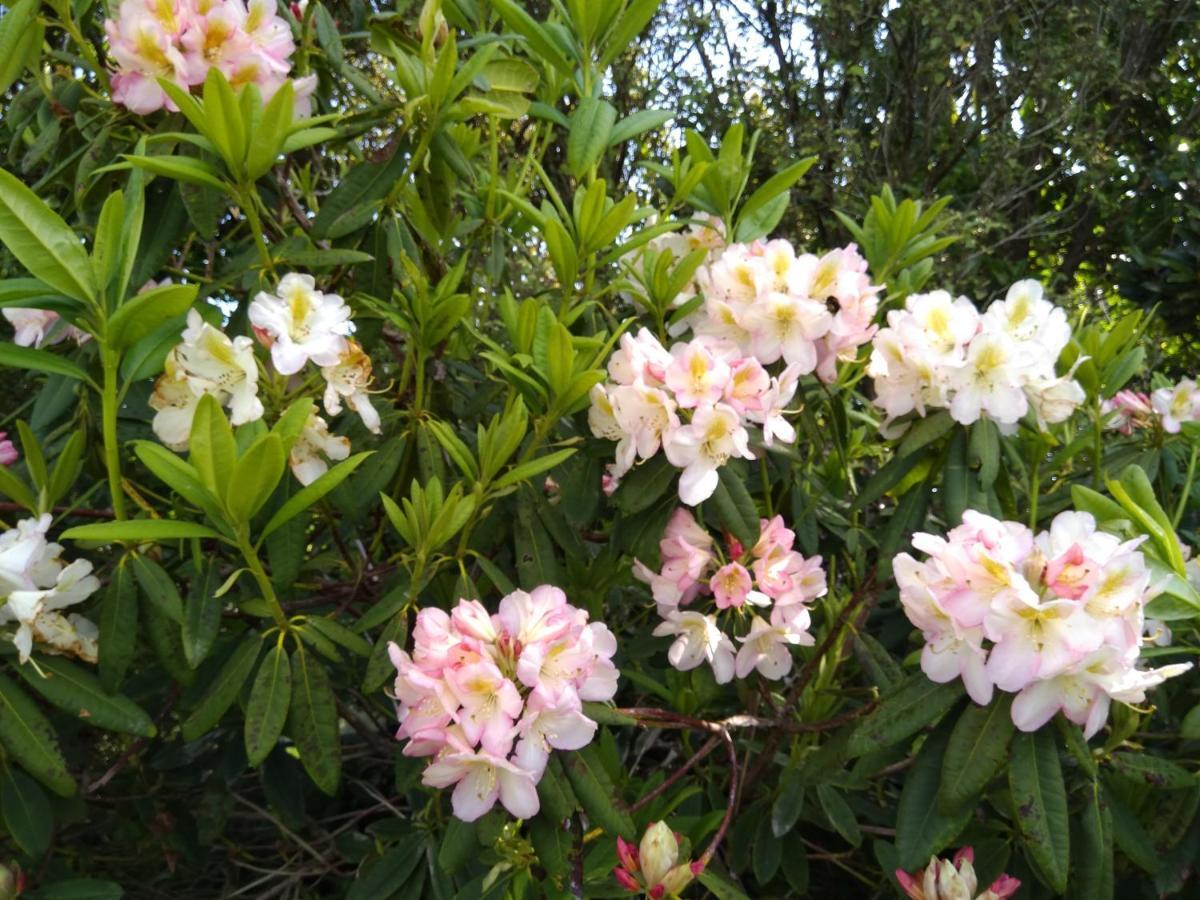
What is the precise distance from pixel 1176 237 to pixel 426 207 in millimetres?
4553

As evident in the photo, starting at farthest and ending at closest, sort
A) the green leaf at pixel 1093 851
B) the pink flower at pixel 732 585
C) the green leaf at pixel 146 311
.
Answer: the pink flower at pixel 732 585, the green leaf at pixel 1093 851, the green leaf at pixel 146 311

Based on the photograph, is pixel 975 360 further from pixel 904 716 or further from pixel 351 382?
pixel 351 382

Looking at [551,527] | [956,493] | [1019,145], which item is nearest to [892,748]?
[956,493]

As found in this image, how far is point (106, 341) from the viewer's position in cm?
111

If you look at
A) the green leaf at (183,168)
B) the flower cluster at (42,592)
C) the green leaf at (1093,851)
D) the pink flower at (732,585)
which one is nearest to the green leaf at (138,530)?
the flower cluster at (42,592)

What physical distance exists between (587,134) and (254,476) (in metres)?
0.75

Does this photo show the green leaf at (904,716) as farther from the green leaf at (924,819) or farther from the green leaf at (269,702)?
the green leaf at (269,702)

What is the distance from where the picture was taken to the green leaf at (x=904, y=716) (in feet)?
3.64

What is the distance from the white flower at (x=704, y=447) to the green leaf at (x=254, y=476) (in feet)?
1.47

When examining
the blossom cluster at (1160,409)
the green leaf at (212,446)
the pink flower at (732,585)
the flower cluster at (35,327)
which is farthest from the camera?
the blossom cluster at (1160,409)

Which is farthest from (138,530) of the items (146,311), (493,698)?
(493,698)

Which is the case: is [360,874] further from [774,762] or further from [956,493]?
[956,493]

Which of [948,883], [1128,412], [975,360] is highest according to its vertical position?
[975,360]

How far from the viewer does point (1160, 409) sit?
1.69 m
